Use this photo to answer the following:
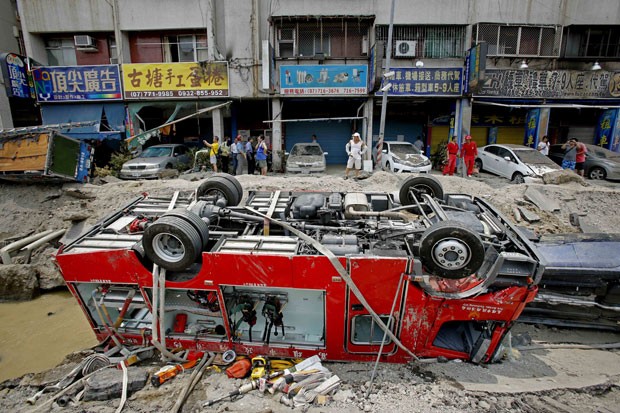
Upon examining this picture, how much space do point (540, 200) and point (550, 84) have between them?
8763 millimetres

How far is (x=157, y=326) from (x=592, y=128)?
2153 cm

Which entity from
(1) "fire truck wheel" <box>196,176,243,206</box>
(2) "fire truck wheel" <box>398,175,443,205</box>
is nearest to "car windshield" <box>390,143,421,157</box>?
(2) "fire truck wheel" <box>398,175,443,205</box>

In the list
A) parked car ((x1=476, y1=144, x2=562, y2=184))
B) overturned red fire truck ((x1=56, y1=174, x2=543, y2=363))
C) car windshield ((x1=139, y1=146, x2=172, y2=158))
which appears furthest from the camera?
car windshield ((x1=139, y1=146, x2=172, y2=158))

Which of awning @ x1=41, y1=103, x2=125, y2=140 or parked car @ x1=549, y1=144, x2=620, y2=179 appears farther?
awning @ x1=41, y1=103, x2=125, y2=140

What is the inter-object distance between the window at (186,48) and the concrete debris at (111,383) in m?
14.7

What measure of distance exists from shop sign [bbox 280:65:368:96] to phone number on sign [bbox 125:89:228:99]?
2.76m

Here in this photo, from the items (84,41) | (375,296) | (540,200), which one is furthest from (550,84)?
(84,41)

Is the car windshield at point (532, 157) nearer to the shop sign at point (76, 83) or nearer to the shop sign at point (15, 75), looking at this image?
the shop sign at point (76, 83)

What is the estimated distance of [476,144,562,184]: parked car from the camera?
11.7 meters

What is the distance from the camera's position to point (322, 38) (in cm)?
1539

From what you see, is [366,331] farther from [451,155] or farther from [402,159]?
[451,155]

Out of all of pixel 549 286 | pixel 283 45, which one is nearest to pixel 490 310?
pixel 549 286

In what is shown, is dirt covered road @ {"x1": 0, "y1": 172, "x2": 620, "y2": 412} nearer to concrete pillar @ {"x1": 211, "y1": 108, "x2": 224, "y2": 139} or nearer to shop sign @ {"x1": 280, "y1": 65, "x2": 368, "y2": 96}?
concrete pillar @ {"x1": 211, "y1": 108, "x2": 224, "y2": 139}

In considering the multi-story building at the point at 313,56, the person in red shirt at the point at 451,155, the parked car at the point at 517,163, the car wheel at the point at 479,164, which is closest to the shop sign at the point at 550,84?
the multi-story building at the point at 313,56
